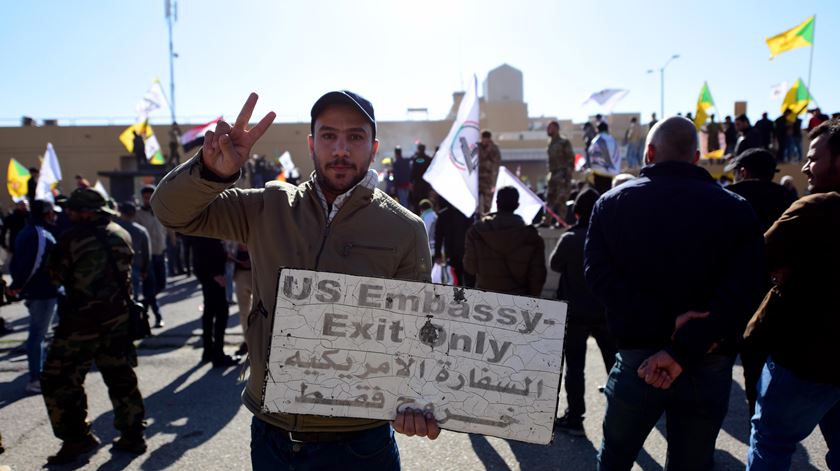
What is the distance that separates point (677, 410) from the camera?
2506 millimetres

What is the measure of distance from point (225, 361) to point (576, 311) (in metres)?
4.33

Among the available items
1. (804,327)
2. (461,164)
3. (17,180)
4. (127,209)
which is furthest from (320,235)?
(17,180)

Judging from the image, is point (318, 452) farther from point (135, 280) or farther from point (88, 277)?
point (135, 280)

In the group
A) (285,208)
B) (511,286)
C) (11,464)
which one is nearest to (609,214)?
(285,208)

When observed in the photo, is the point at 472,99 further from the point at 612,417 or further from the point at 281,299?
the point at 281,299

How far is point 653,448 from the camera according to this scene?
14.1 ft

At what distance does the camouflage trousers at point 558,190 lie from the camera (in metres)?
11.0

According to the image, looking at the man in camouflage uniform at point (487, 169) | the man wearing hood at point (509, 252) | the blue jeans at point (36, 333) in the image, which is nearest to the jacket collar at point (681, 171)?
Result: the man wearing hood at point (509, 252)

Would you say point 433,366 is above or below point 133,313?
above

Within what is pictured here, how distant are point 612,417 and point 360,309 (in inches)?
57.2

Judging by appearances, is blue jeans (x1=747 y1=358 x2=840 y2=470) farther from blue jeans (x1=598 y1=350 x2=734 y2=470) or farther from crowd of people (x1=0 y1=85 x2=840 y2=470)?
blue jeans (x1=598 y1=350 x2=734 y2=470)

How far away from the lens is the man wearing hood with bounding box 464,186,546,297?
488 centimetres

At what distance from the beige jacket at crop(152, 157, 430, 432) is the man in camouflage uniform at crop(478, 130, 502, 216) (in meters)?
8.08

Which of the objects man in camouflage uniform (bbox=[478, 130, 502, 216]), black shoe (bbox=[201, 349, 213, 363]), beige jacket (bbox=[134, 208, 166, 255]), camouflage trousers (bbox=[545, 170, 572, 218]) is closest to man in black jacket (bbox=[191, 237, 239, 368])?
black shoe (bbox=[201, 349, 213, 363])
